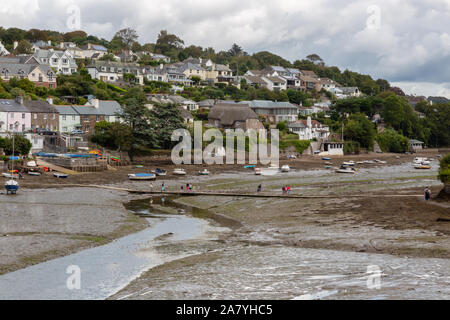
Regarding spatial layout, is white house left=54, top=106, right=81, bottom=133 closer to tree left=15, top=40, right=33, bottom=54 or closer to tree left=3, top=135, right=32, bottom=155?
tree left=3, top=135, right=32, bottom=155

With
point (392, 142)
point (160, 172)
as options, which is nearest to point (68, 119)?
point (160, 172)

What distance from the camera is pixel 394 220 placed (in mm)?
36938

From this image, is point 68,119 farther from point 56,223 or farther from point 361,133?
point 361,133

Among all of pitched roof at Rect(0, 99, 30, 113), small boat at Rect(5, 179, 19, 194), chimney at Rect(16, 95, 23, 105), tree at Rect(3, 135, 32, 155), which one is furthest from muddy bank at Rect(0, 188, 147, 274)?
chimney at Rect(16, 95, 23, 105)

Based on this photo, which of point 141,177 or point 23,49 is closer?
point 141,177

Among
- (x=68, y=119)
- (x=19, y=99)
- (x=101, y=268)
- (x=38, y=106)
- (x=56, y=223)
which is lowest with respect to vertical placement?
(x=101, y=268)

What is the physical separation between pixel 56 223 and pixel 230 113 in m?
74.4

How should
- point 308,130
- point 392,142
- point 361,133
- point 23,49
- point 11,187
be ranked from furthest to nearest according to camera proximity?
point 23,49 → point 392,142 → point 361,133 → point 308,130 → point 11,187

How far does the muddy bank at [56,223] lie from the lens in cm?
2953

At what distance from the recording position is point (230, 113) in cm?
10944

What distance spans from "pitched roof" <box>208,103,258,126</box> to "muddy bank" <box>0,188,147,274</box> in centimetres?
5623
